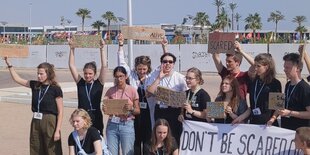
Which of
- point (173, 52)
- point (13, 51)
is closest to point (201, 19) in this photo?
point (173, 52)

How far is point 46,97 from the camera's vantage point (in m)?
6.72

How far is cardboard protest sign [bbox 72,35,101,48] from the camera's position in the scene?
725cm

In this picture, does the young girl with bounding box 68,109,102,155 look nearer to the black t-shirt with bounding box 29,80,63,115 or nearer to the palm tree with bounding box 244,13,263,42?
the black t-shirt with bounding box 29,80,63,115

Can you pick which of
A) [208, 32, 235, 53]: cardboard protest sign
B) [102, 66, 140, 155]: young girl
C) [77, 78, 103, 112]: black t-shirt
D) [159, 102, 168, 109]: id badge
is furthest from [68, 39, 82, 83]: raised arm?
[208, 32, 235, 53]: cardboard protest sign

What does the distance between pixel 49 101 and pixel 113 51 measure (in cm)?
3043

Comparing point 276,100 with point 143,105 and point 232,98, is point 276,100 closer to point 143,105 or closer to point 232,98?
point 232,98

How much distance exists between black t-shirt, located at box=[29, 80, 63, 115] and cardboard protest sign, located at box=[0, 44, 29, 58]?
1.24 metres

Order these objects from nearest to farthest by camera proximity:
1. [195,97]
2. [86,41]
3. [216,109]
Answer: [216,109] < [195,97] < [86,41]

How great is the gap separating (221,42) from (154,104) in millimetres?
1257

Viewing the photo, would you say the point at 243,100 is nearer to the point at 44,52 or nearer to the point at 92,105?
the point at 92,105

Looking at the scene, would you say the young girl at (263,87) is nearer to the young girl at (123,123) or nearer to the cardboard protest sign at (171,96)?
the cardboard protest sign at (171,96)

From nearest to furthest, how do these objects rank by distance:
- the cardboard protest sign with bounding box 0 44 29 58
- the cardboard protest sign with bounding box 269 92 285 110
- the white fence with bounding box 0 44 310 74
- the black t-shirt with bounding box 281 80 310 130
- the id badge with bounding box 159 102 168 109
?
the cardboard protest sign with bounding box 269 92 285 110 < the black t-shirt with bounding box 281 80 310 130 < the id badge with bounding box 159 102 168 109 < the cardboard protest sign with bounding box 0 44 29 58 < the white fence with bounding box 0 44 310 74

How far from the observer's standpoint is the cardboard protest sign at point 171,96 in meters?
6.23

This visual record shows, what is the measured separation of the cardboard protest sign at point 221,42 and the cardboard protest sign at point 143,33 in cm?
106
